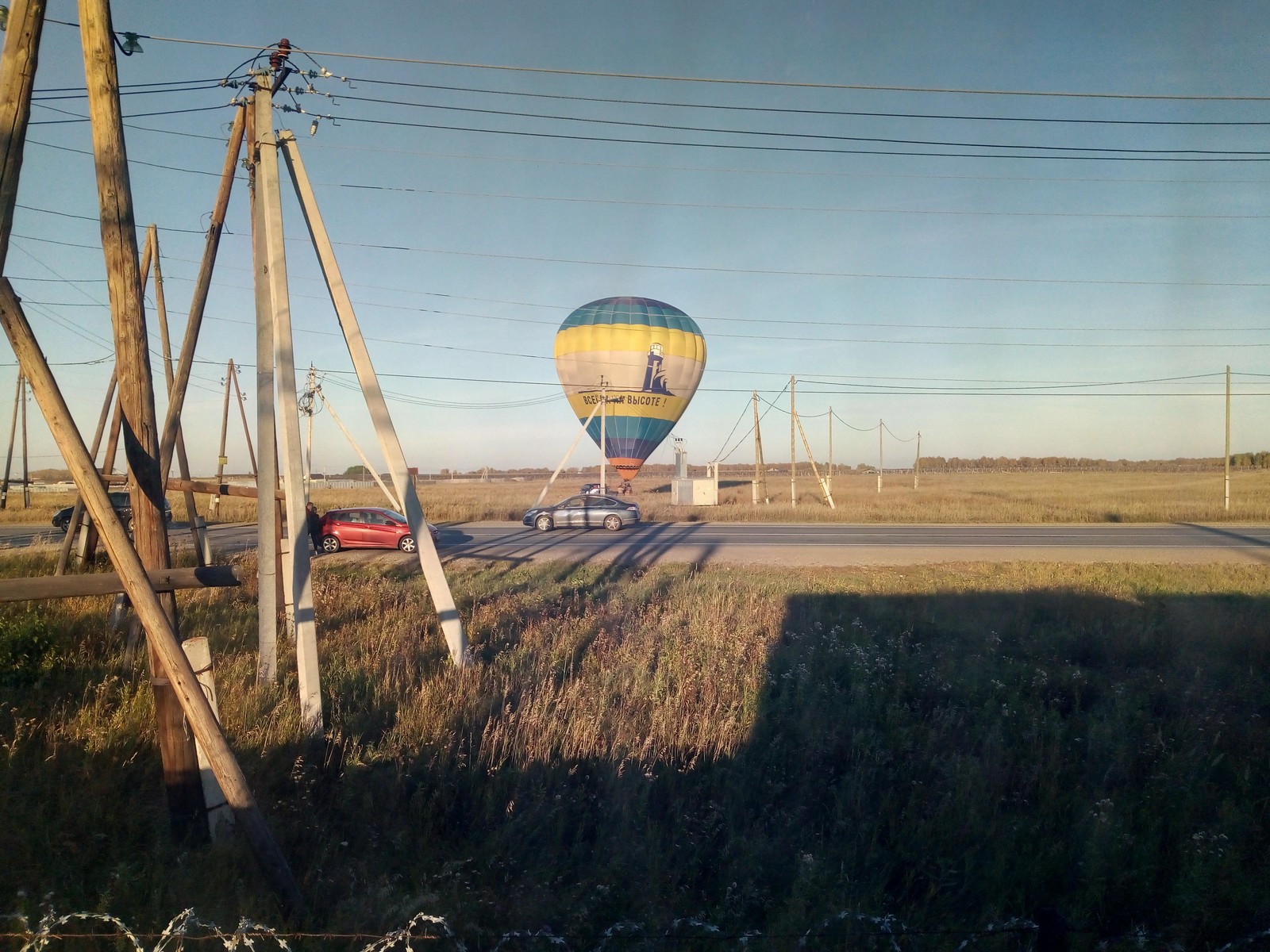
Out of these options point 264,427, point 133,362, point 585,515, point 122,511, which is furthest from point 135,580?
point 585,515

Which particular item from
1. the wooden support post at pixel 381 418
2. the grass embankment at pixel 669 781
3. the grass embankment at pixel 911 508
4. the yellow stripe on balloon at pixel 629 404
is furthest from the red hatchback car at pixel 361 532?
the yellow stripe on balloon at pixel 629 404

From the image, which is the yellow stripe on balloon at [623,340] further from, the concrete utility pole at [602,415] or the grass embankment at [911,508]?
the grass embankment at [911,508]

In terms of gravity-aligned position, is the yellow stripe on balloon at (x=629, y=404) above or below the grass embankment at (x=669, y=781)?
above

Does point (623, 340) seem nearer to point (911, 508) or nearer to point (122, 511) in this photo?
point (911, 508)

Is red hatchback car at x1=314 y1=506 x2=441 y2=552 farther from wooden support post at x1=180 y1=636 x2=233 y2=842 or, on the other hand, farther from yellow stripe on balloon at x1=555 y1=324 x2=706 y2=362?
wooden support post at x1=180 y1=636 x2=233 y2=842

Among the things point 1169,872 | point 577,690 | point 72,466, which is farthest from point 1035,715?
point 72,466

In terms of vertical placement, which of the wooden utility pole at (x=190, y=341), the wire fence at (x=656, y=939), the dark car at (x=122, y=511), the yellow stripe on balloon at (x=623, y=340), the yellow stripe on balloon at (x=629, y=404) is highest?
the yellow stripe on balloon at (x=623, y=340)

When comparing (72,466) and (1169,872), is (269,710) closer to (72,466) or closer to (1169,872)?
(72,466)
